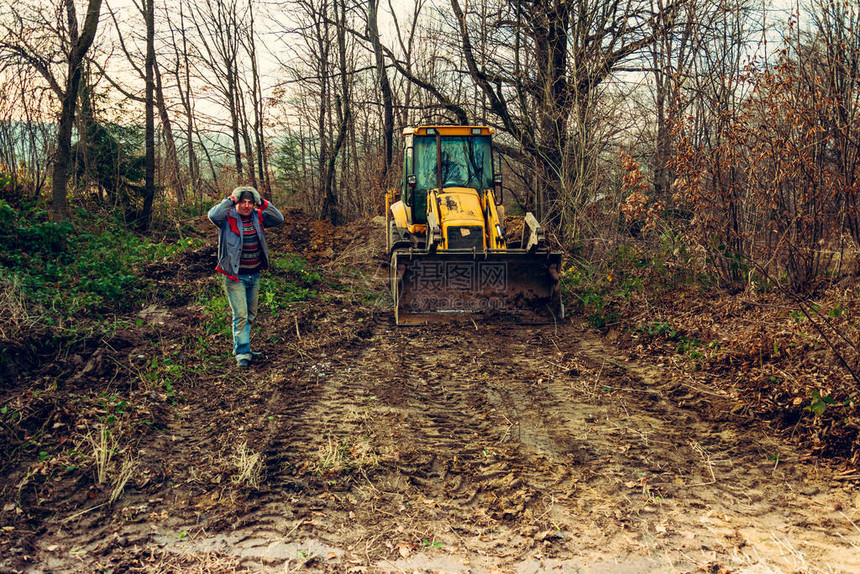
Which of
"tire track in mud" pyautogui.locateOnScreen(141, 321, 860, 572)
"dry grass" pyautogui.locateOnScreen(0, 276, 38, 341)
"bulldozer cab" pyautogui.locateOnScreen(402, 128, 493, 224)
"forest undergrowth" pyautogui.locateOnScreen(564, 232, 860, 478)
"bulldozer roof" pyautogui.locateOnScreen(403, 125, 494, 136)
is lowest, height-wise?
"tire track in mud" pyautogui.locateOnScreen(141, 321, 860, 572)

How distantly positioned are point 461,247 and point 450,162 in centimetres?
182

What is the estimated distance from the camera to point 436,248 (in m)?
8.70

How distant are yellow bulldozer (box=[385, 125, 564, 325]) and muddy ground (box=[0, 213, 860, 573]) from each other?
1.61 m

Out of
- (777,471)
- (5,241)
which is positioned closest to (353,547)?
(777,471)

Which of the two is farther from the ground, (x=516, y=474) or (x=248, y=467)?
(x=248, y=467)

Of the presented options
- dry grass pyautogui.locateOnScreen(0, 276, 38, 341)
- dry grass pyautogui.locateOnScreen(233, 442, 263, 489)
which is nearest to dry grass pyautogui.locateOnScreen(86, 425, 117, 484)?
dry grass pyautogui.locateOnScreen(233, 442, 263, 489)

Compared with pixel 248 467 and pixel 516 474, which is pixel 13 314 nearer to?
pixel 248 467

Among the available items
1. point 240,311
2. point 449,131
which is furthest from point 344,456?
point 449,131

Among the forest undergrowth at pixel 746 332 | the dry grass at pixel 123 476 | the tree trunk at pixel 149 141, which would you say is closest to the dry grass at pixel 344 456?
the dry grass at pixel 123 476

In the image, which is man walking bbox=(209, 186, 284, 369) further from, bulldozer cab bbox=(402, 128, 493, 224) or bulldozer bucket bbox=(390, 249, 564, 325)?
bulldozer cab bbox=(402, 128, 493, 224)

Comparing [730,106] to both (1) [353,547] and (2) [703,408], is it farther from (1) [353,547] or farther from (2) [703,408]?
(1) [353,547]

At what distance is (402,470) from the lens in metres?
4.18

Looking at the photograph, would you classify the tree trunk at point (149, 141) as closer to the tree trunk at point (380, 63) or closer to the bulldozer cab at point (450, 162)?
the tree trunk at point (380, 63)

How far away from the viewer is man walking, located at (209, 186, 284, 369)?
6.35 m
